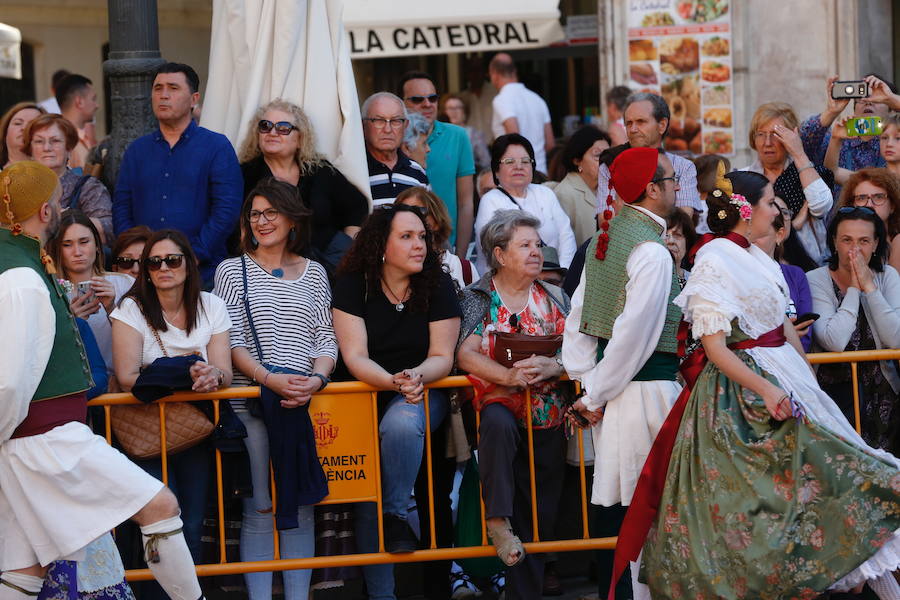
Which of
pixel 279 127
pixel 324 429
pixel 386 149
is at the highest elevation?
pixel 279 127

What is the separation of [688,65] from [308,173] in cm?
569

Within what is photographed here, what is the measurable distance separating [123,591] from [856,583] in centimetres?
316

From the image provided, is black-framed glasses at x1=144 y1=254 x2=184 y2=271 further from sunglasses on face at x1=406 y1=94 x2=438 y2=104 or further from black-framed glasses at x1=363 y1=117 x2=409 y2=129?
sunglasses on face at x1=406 y1=94 x2=438 y2=104

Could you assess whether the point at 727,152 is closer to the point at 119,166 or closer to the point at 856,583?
the point at 119,166

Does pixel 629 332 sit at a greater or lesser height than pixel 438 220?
lesser

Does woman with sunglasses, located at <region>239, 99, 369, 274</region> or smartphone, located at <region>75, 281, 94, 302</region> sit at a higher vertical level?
woman with sunglasses, located at <region>239, 99, 369, 274</region>

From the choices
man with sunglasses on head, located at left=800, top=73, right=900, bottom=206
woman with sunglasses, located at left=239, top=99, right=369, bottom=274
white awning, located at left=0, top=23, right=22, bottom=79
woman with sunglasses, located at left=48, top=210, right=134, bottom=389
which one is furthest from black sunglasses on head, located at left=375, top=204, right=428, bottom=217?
white awning, located at left=0, top=23, right=22, bottom=79

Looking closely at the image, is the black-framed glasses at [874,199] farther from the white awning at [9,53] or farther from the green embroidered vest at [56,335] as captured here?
the white awning at [9,53]

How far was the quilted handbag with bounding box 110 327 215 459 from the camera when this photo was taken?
680 cm

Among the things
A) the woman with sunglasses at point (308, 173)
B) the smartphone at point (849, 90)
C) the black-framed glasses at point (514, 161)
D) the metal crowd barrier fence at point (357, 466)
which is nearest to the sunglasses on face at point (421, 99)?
the black-framed glasses at point (514, 161)

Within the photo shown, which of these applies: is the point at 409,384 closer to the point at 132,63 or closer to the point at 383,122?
the point at 383,122

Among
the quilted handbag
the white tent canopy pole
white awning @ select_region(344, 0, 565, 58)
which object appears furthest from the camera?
white awning @ select_region(344, 0, 565, 58)

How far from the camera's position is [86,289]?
285 inches

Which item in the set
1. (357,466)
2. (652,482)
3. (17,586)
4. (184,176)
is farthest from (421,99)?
(17,586)
